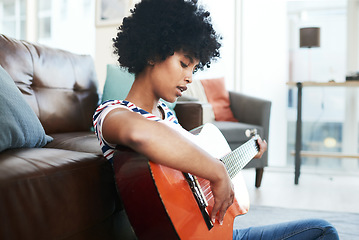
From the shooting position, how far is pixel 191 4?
38.7 inches

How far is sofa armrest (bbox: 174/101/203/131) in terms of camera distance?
1859mm

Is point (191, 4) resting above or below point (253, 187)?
above

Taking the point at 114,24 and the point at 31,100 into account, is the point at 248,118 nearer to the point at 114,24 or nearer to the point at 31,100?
the point at 31,100

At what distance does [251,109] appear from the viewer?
276 cm

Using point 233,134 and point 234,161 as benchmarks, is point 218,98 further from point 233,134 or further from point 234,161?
point 234,161

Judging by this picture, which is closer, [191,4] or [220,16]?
[191,4]

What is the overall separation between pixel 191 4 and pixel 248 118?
1906mm

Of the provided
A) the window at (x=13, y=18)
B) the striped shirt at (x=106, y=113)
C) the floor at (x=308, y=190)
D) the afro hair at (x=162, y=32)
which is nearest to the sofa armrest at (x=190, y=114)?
the floor at (x=308, y=190)

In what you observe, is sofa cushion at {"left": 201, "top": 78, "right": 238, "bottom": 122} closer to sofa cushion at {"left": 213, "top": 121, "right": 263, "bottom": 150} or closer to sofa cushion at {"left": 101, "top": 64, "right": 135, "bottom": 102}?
sofa cushion at {"left": 213, "top": 121, "right": 263, "bottom": 150}

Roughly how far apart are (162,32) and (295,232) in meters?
0.69

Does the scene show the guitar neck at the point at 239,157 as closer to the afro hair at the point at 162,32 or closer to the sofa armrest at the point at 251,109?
the afro hair at the point at 162,32

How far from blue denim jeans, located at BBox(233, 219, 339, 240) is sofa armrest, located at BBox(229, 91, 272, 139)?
163cm

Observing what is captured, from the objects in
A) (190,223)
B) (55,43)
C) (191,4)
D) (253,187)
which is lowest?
(253,187)

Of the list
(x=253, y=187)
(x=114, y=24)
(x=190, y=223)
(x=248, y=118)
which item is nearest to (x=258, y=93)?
(x=248, y=118)
